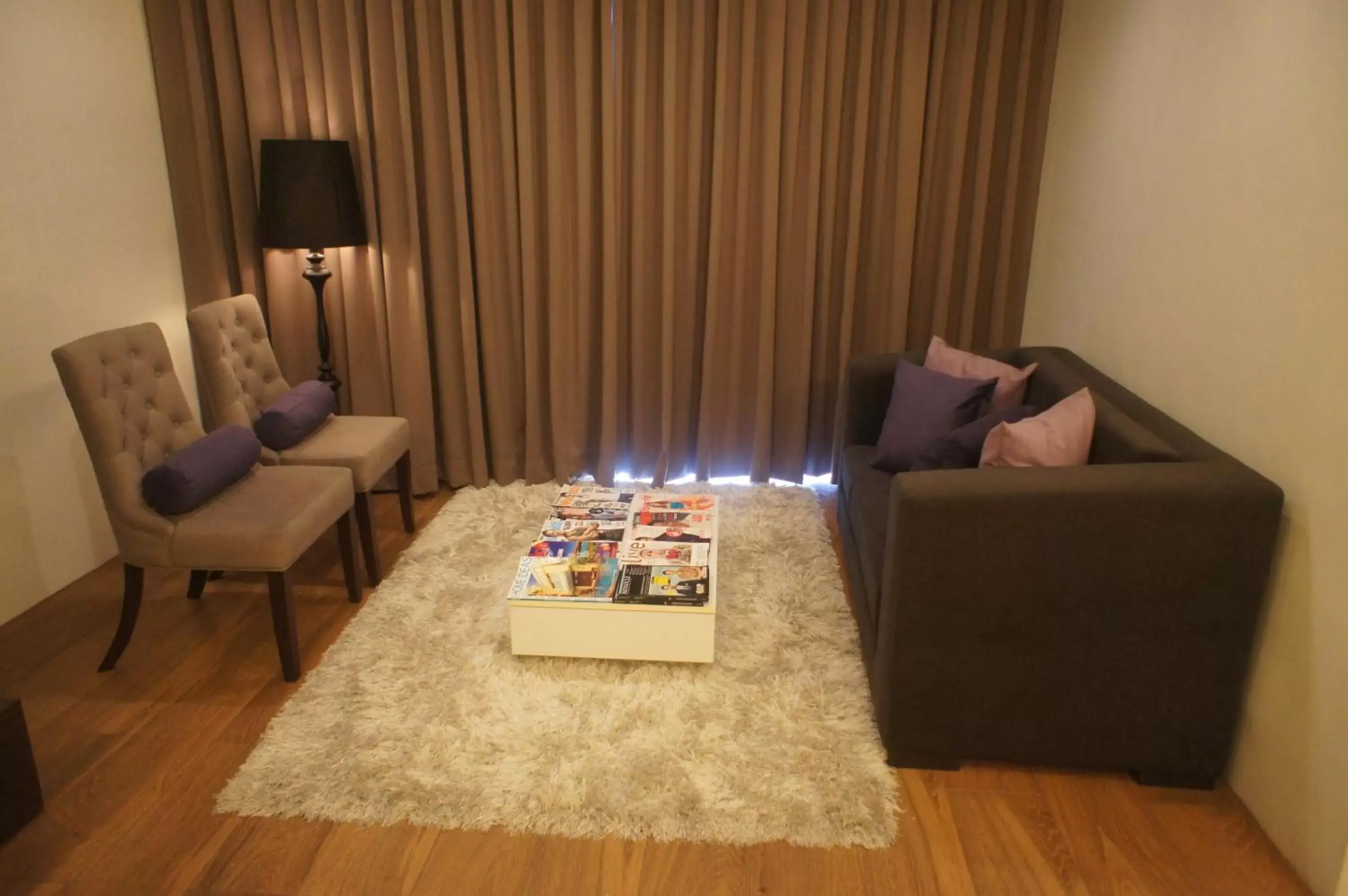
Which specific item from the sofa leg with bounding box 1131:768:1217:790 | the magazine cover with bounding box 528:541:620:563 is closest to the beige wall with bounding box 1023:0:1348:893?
the sofa leg with bounding box 1131:768:1217:790

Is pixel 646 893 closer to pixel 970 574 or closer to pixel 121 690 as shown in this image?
pixel 970 574

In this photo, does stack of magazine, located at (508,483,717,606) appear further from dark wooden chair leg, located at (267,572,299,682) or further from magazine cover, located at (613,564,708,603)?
dark wooden chair leg, located at (267,572,299,682)

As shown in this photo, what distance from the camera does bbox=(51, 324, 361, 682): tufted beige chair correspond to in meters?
2.54

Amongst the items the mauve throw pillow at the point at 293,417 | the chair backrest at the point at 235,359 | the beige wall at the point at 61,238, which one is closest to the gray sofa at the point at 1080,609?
the mauve throw pillow at the point at 293,417

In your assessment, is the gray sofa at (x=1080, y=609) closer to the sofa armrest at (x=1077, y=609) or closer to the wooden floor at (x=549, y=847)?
the sofa armrest at (x=1077, y=609)

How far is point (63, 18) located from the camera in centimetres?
314

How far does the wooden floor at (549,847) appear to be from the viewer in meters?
1.93

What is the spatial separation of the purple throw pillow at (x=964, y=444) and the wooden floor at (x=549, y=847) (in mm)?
879

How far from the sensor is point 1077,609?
208 centimetres

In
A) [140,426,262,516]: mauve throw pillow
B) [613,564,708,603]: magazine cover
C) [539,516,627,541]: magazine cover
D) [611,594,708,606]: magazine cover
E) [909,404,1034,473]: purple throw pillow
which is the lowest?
[611,594,708,606]: magazine cover

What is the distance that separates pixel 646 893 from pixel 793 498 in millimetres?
2261

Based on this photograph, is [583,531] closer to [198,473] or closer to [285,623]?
[285,623]

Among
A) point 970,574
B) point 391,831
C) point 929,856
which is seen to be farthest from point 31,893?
point 970,574

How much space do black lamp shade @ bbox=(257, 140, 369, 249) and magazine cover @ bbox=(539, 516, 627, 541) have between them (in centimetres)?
157
